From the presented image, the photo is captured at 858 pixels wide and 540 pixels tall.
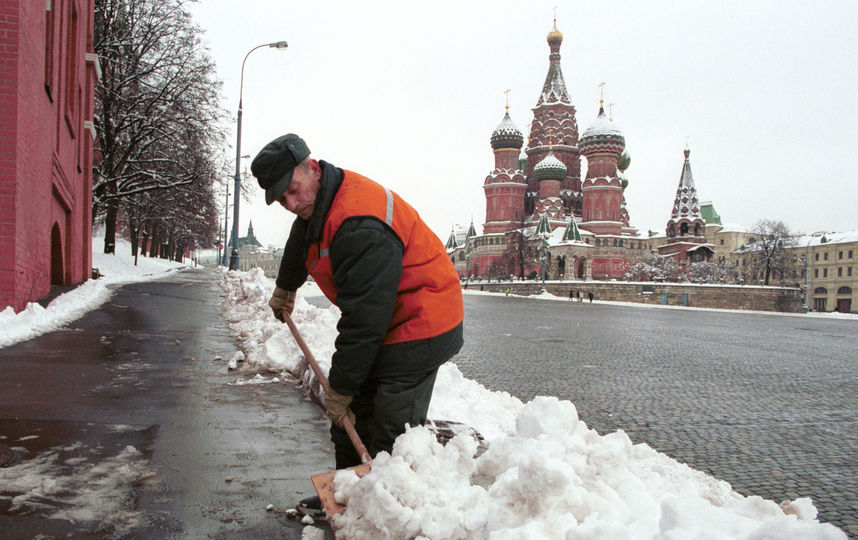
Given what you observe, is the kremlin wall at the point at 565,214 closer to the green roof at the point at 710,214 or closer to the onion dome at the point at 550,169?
the onion dome at the point at 550,169

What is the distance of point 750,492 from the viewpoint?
4.15m

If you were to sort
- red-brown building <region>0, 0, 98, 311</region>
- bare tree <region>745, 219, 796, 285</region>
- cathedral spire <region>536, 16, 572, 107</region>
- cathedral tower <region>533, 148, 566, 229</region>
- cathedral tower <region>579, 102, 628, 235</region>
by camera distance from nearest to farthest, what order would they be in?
red-brown building <region>0, 0, 98, 311</region>
bare tree <region>745, 219, 796, 285</region>
cathedral tower <region>533, 148, 566, 229</region>
cathedral tower <region>579, 102, 628, 235</region>
cathedral spire <region>536, 16, 572, 107</region>

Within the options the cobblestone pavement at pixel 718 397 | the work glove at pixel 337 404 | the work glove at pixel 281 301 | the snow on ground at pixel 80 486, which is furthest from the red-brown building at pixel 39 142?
the work glove at pixel 337 404

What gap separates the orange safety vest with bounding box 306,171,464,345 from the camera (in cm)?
281

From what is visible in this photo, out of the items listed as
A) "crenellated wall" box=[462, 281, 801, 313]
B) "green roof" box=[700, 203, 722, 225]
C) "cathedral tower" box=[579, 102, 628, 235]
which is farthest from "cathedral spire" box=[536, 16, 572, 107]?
"green roof" box=[700, 203, 722, 225]

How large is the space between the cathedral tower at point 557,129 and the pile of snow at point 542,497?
259 feet

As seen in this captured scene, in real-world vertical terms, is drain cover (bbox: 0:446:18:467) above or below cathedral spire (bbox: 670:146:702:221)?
below

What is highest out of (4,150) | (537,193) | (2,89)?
(537,193)

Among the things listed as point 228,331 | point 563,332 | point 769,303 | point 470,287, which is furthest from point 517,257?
point 228,331

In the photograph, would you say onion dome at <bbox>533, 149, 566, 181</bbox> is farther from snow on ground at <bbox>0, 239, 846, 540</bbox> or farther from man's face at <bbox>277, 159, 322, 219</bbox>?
man's face at <bbox>277, 159, 322, 219</bbox>

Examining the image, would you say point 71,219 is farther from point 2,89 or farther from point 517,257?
point 517,257

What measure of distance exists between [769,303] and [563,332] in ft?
157

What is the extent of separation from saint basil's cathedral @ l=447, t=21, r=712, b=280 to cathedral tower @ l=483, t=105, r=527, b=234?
5.3 inches

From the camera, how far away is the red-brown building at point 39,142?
8562 mm
